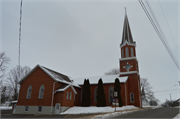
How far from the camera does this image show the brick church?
2384cm

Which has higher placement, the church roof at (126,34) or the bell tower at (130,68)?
the church roof at (126,34)

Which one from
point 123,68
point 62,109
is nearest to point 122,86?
point 123,68

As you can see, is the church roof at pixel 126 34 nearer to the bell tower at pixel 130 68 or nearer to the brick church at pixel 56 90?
the bell tower at pixel 130 68

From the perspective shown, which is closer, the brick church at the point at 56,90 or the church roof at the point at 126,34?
the brick church at the point at 56,90

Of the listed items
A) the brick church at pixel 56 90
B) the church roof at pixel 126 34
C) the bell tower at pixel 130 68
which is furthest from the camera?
the church roof at pixel 126 34

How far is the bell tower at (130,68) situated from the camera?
29.4 meters

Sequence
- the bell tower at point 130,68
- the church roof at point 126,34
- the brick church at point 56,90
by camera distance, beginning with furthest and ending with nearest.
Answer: the church roof at point 126,34, the bell tower at point 130,68, the brick church at point 56,90

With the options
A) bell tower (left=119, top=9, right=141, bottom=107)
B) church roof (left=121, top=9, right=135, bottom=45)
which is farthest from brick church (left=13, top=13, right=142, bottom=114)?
church roof (left=121, top=9, right=135, bottom=45)

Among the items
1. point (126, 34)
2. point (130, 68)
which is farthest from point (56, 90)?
point (126, 34)

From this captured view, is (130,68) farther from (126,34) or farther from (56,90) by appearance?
(56,90)

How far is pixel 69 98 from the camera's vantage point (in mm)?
25156

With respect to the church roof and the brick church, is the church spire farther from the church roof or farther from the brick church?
the brick church

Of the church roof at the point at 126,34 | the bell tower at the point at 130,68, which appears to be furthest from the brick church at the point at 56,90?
the church roof at the point at 126,34

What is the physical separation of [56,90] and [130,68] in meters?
17.0
